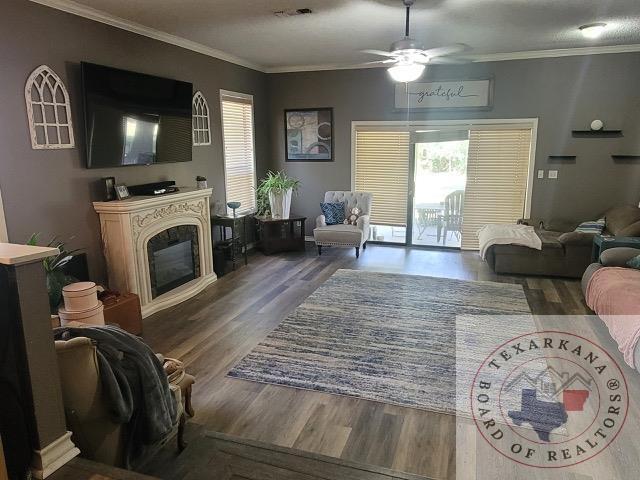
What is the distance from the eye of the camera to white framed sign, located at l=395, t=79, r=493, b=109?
620 centimetres

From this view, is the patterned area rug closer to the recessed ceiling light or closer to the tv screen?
the tv screen

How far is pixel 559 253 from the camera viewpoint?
5.24 metres

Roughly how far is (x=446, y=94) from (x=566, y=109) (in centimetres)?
160

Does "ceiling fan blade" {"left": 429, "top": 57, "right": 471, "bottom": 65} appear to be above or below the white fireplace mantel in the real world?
above

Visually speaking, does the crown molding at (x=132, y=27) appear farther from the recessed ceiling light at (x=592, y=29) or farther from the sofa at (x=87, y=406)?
the recessed ceiling light at (x=592, y=29)

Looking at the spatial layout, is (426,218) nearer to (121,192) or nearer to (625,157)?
(625,157)

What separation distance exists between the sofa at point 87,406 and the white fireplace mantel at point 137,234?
7.49 ft

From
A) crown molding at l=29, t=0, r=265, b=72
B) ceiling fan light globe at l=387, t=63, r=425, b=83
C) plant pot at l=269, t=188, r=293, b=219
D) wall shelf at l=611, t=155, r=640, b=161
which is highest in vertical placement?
crown molding at l=29, t=0, r=265, b=72

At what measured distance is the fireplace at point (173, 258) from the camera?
14.5 feet

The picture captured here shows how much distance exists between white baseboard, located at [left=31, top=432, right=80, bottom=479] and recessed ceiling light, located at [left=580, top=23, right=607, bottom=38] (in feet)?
18.0

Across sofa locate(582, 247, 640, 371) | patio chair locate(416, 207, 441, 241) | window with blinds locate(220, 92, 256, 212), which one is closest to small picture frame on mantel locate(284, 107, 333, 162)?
window with blinds locate(220, 92, 256, 212)

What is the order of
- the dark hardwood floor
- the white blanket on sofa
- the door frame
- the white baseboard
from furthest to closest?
the door frame < the white blanket on sofa < the dark hardwood floor < the white baseboard

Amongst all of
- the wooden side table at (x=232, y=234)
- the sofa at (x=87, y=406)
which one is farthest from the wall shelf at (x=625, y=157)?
the sofa at (x=87, y=406)

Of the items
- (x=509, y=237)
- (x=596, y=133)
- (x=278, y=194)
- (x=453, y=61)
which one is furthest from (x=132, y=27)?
(x=596, y=133)
